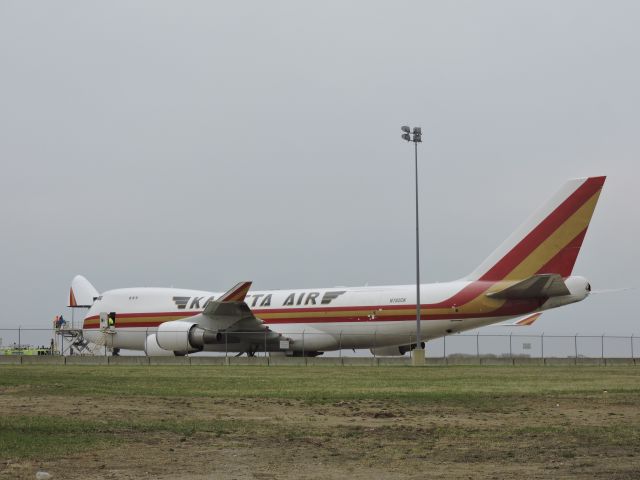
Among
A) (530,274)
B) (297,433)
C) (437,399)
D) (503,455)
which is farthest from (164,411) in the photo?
(530,274)

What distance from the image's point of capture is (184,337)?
127 ft

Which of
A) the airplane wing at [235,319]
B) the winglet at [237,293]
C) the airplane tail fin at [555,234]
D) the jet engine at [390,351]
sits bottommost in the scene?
the jet engine at [390,351]

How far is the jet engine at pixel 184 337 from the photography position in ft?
127

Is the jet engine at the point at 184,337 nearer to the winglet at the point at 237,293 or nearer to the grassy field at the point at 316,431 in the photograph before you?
the winglet at the point at 237,293

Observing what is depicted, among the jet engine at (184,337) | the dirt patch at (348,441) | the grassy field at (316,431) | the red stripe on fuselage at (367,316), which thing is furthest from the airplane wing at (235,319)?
the dirt patch at (348,441)

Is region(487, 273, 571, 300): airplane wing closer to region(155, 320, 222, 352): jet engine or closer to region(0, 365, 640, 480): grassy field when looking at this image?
region(155, 320, 222, 352): jet engine

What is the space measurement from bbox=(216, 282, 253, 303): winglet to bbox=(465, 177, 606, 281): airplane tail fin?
10.4 metres

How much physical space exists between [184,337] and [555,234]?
15.4m

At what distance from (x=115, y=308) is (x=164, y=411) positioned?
107 ft

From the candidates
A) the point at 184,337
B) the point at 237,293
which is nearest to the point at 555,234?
the point at 237,293

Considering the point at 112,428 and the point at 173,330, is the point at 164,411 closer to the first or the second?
the point at 112,428

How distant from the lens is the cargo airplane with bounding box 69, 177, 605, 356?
112ft

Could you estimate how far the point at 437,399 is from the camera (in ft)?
53.8

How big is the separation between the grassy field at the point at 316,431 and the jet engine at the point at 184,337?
18486 mm
